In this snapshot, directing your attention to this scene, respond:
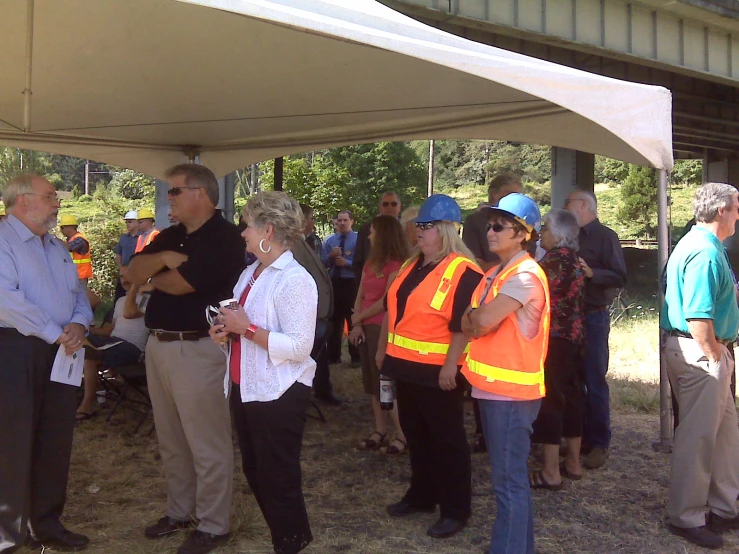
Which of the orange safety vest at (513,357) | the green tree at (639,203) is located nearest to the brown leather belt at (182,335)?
the orange safety vest at (513,357)

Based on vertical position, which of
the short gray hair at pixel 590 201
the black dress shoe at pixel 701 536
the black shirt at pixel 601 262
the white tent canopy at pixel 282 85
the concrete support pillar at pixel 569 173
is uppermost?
the concrete support pillar at pixel 569 173

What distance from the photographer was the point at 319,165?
22.9 metres

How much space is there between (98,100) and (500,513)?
4067mm

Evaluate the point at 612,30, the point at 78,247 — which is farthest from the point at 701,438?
the point at 612,30

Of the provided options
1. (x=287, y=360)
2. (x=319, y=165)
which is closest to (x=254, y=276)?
(x=287, y=360)

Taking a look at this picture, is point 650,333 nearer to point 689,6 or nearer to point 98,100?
point 689,6

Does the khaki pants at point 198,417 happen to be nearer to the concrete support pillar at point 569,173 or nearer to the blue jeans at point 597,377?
the blue jeans at point 597,377

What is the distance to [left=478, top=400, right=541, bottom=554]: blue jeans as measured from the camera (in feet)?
10.6

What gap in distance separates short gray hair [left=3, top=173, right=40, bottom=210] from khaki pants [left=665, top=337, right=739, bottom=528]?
11.3 ft

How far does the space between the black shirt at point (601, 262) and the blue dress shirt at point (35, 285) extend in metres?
3.30

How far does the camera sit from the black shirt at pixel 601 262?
5031mm

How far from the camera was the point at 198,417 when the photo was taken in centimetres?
361

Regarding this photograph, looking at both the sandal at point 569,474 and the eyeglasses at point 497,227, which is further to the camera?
the sandal at point 569,474

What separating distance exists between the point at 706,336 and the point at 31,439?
3.39 meters
